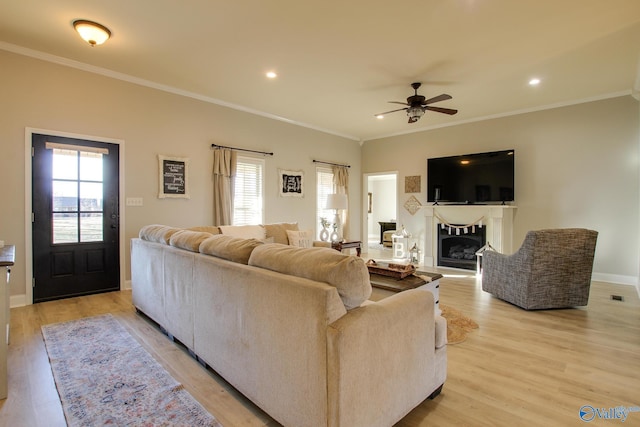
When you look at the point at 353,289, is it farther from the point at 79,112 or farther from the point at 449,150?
the point at 449,150

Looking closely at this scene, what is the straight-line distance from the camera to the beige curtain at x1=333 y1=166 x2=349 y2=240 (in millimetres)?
7309

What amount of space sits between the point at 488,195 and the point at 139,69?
599 cm

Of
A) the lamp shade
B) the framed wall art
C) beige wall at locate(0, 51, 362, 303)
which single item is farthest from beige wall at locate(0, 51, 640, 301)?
the lamp shade

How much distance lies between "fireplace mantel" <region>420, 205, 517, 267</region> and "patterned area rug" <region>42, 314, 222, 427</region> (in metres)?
5.53

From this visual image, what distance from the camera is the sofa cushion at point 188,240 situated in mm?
2416

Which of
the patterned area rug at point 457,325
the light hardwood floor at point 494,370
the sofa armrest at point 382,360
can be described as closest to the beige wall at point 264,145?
the light hardwood floor at point 494,370

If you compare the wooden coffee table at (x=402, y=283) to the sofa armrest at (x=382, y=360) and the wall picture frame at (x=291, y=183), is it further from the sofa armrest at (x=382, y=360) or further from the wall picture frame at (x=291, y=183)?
the wall picture frame at (x=291, y=183)

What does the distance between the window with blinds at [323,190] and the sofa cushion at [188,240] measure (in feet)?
14.8

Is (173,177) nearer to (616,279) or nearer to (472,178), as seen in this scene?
(472,178)

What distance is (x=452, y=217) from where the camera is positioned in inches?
250

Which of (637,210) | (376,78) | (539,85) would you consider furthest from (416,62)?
(637,210)

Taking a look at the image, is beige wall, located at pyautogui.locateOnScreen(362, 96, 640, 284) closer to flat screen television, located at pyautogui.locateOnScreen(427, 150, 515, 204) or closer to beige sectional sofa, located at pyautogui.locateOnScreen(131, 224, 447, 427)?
flat screen television, located at pyautogui.locateOnScreen(427, 150, 515, 204)

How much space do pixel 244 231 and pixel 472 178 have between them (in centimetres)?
442

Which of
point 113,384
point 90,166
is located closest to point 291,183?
point 90,166
